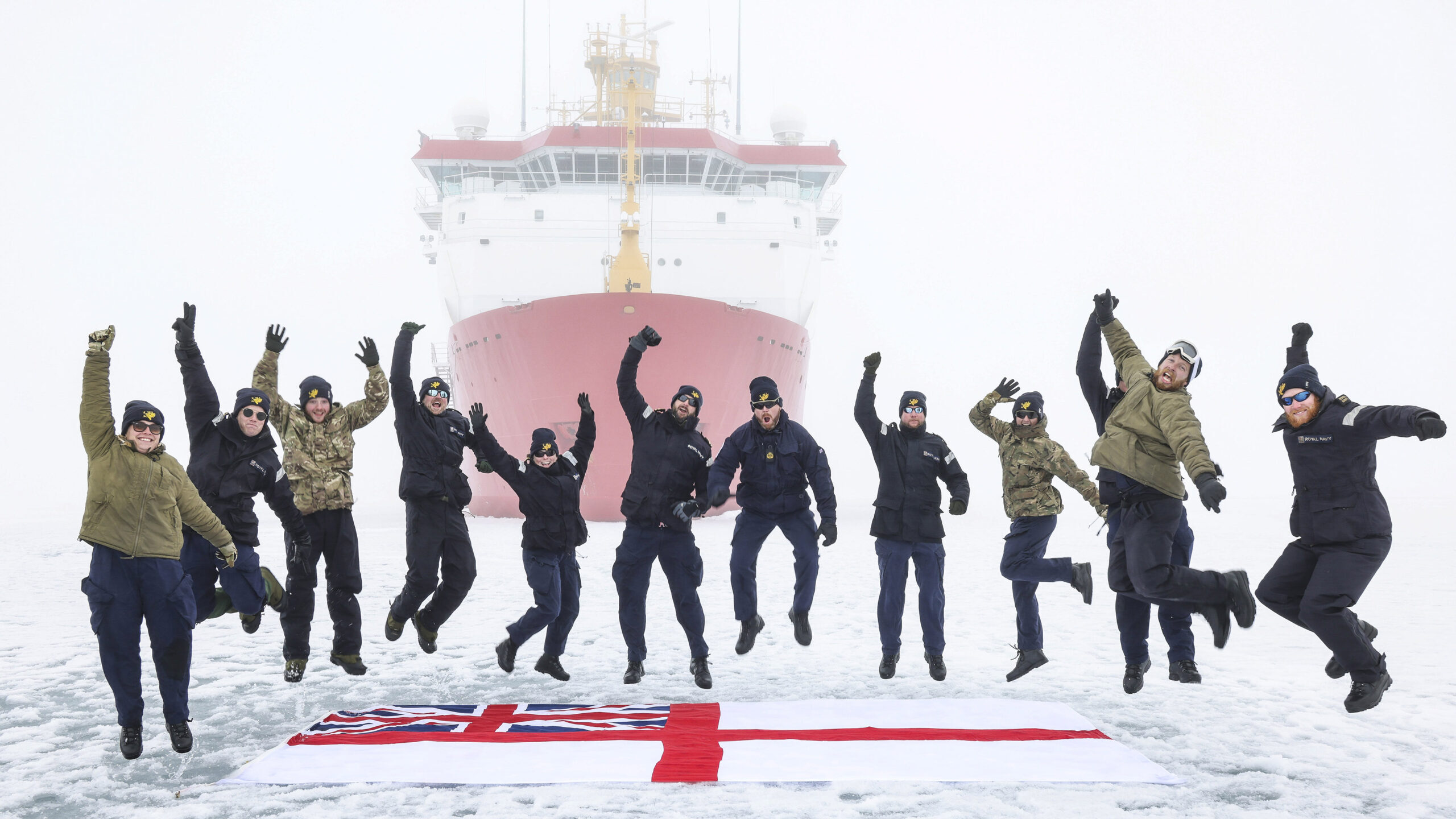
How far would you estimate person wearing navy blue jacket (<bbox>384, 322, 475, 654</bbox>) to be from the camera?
558 cm

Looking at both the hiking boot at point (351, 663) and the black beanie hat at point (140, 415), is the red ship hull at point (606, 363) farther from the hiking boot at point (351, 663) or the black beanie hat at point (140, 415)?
the black beanie hat at point (140, 415)

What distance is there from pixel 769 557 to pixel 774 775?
26.6ft

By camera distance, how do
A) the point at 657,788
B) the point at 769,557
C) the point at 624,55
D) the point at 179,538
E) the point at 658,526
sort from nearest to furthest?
the point at 657,788 < the point at 179,538 < the point at 658,526 < the point at 769,557 < the point at 624,55

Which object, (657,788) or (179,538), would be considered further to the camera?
(179,538)

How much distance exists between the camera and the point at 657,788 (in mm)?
3633

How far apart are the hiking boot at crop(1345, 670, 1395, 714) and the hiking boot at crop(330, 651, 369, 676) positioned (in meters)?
4.72

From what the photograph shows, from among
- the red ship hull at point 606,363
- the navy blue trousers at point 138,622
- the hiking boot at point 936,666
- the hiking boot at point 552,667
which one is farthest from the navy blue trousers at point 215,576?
the red ship hull at point 606,363

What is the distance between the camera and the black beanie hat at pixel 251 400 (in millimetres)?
4988

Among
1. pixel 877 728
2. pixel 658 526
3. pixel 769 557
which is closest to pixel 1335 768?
pixel 877 728

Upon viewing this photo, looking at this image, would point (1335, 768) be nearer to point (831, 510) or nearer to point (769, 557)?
point (831, 510)

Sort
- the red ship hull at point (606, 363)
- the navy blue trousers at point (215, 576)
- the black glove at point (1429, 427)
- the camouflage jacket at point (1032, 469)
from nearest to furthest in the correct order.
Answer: the black glove at point (1429, 427), the navy blue trousers at point (215, 576), the camouflage jacket at point (1032, 469), the red ship hull at point (606, 363)

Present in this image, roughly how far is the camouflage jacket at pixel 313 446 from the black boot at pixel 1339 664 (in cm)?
476

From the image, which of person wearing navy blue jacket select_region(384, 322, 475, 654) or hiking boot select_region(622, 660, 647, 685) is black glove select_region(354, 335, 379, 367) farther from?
hiking boot select_region(622, 660, 647, 685)

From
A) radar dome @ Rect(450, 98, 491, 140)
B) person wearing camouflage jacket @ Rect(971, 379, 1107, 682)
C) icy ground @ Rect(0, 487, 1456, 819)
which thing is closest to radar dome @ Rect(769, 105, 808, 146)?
radar dome @ Rect(450, 98, 491, 140)
